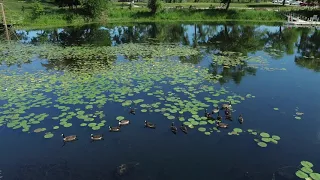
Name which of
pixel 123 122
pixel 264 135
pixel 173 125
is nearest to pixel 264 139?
pixel 264 135

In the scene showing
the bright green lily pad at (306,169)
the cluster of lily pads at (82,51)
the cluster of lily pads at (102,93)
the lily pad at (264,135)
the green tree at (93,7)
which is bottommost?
the bright green lily pad at (306,169)

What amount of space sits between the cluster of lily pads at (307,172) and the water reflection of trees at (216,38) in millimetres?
12975

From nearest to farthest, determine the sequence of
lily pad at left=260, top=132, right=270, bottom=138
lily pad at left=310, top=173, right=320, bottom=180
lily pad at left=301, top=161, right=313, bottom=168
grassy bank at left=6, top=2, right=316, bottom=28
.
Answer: lily pad at left=310, top=173, right=320, bottom=180 → lily pad at left=301, top=161, right=313, bottom=168 → lily pad at left=260, top=132, right=270, bottom=138 → grassy bank at left=6, top=2, right=316, bottom=28

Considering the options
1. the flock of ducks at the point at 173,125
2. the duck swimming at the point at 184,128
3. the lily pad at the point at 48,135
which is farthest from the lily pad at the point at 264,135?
the lily pad at the point at 48,135

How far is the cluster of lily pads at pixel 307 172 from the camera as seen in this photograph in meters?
7.80

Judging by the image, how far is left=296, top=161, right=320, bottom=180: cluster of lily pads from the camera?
780 centimetres

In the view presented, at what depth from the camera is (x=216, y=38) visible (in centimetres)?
3225

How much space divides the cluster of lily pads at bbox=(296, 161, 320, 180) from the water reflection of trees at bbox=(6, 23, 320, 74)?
42.6 ft

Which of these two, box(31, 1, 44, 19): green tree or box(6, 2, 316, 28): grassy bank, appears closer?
box(31, 1, 44, 19): green tree

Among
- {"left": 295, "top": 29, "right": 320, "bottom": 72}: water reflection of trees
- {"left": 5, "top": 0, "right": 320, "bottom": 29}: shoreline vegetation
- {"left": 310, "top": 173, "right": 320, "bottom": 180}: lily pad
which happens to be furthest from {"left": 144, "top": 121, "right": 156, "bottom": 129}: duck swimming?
{"left": 5, "top": 0, "right": 320, "bottom": 29}: shoreline vegetation

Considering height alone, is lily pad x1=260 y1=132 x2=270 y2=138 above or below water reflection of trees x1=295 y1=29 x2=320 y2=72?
below

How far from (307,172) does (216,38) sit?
84.8ft

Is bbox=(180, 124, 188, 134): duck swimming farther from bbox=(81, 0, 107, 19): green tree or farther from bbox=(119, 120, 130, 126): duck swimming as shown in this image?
bbox=(81, 0, 107, 19): green tree

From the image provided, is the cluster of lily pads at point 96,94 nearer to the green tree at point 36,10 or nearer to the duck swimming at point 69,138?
the duck swimming at point 69,138
